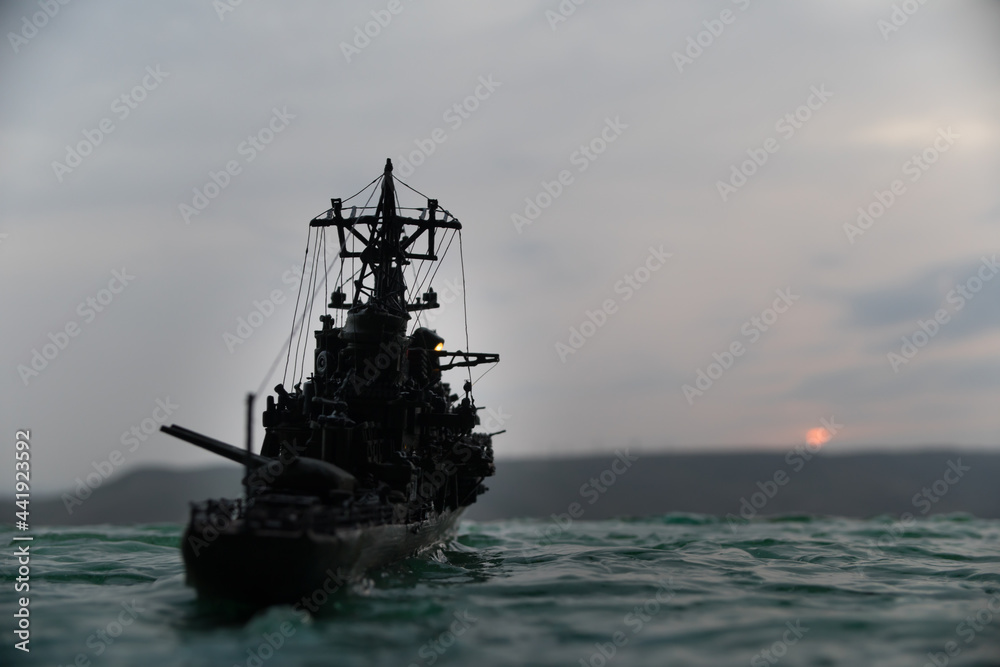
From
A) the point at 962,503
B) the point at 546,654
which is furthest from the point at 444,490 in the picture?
the point at 962,503

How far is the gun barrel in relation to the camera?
83.9ft

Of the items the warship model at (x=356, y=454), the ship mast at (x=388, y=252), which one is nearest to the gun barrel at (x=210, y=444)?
the warship model at (x=356, y=454)

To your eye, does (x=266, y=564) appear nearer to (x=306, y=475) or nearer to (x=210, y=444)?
(x=306, y=475)

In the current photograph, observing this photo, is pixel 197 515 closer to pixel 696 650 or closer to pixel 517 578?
pixel 517 578

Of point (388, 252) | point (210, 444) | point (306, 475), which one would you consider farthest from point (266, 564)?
point (388, 252)

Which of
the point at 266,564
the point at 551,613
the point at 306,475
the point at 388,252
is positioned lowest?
the point at 551,613

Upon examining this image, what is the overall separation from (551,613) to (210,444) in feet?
43.3

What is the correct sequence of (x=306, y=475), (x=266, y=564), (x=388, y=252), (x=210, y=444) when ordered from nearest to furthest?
1. (x=266, y=564)
2. (x=306, y=475)
3. (x=210, y=444)
4. (x=388, y=252)

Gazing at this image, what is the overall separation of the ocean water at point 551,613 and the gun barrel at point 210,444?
441 cm

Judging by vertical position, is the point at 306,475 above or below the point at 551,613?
above

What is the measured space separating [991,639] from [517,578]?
1438cm

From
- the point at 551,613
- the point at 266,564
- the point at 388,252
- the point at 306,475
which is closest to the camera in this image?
the point at 266,564

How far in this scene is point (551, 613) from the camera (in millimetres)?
21562

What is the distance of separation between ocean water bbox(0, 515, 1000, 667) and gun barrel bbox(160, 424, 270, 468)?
441 cm
